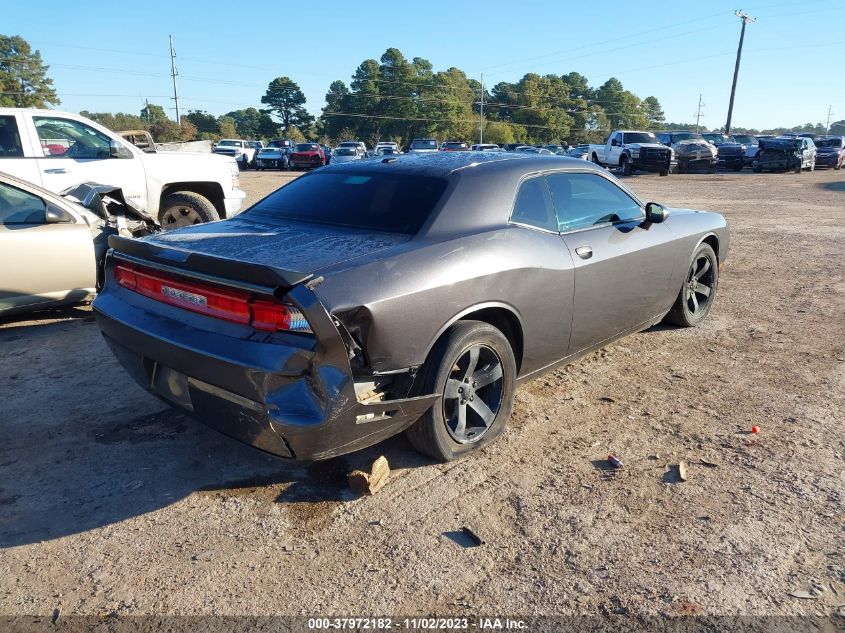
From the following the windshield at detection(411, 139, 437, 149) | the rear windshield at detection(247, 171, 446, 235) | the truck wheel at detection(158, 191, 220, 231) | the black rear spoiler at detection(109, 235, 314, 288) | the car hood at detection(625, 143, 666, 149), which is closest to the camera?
the black rear spoiler at detection(109, 235, 314, 288)

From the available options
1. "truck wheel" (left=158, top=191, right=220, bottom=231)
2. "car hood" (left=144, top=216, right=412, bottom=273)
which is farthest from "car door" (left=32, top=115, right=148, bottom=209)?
"car hood" (left=144, top=216, right=412, bottom=273)

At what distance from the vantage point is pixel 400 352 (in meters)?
2.85

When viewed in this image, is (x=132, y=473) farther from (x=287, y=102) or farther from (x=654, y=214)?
(x=287, y=102)

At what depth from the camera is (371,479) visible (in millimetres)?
3057

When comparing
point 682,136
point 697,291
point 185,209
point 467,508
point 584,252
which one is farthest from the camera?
point 682,136

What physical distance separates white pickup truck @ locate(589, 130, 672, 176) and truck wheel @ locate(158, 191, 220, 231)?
76.5 feet

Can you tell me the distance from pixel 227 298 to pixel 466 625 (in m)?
1.61

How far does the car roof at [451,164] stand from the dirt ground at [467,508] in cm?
148

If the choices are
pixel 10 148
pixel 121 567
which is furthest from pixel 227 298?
pixel 10 148

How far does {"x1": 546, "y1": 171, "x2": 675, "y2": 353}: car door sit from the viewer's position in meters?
3.95

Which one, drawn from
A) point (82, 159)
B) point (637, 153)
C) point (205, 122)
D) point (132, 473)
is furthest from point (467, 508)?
point (205, 122)

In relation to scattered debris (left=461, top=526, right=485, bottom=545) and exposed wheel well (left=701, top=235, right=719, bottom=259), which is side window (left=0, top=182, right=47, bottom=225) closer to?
scattered debris (left=461, top=526, right=485, bottom=545)

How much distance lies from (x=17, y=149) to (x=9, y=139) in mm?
144

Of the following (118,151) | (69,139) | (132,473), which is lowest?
(132,473)
